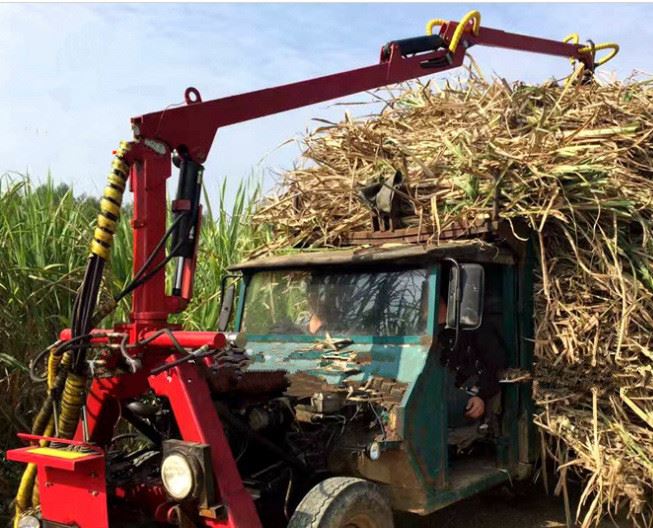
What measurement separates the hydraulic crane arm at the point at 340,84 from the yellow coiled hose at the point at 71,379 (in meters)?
0.24

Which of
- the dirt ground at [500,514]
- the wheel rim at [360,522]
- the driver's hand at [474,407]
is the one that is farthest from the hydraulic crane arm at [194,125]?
the dirt ground at [500,514]

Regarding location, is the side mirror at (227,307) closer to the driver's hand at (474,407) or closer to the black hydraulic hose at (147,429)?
the black hydraulic hose at (147,429)

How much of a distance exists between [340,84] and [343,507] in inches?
104

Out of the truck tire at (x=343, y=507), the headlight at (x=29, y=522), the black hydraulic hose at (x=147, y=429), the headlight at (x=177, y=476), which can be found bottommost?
the headlight at (x=29, y=522)

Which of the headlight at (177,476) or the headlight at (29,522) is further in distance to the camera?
the headlight at (29,522)

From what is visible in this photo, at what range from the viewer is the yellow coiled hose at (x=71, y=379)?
10.6 ft

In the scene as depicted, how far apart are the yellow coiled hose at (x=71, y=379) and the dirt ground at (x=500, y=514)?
246 centimetres

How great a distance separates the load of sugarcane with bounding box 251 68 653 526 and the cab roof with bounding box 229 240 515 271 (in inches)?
9.6

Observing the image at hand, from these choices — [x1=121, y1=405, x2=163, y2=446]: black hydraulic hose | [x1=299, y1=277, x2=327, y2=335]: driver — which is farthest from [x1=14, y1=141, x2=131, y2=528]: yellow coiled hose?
[x1=299, y1=277, x2=327, y2=335]: driver

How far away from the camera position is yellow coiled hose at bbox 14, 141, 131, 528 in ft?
10.6

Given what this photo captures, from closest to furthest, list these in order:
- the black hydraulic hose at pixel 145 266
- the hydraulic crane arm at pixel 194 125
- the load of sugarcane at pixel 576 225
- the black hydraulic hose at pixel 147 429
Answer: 1. the black hydraulic hose at pixel 145 266
2. the hydraulic crane arm at pixel 194 125
3. the black hydraulic hose at pixel 147 429
4. the load of sugarcane at pixel 576 225

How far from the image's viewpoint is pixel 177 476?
10.1ft

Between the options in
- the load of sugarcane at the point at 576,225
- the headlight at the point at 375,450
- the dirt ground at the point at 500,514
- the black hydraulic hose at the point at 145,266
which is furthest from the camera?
the dirt ground at the point at 500,514

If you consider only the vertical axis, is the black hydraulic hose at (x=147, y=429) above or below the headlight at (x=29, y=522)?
above
